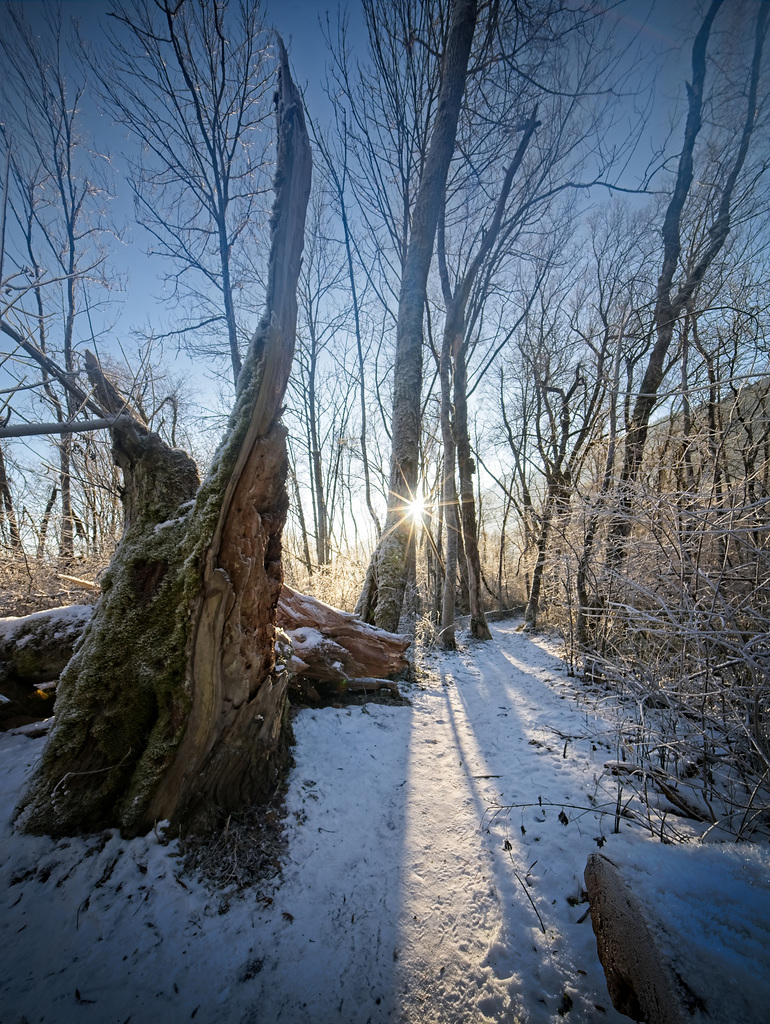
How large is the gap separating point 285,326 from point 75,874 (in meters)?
2.90

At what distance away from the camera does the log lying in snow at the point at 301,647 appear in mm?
2480

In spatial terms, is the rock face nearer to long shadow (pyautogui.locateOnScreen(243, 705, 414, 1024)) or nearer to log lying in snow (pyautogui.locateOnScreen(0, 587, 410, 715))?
long shadow (pyautogui.locateOnScreen(243, 705, 414, 1024))

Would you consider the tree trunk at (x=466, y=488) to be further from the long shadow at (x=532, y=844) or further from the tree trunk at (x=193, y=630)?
the tree trunk at (x=193, y=630)

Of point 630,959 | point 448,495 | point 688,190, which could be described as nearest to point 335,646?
point 630,959

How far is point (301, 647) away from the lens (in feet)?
11.0

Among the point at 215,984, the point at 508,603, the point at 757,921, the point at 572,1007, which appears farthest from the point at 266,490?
the point at 508,603

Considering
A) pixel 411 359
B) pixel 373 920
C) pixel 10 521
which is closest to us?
pixel 373 920

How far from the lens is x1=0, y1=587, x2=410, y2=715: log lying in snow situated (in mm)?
2480

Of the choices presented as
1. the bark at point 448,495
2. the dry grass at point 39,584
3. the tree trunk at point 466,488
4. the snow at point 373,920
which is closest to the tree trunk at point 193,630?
the snow at point 373,920

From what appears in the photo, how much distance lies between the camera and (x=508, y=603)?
59.2ft

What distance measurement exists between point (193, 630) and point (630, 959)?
2.25 metres

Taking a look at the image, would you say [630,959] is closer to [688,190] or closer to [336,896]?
[336,896]

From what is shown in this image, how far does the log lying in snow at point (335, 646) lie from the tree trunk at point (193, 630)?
3.14 feet

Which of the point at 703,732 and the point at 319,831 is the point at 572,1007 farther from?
the point at 703,732
